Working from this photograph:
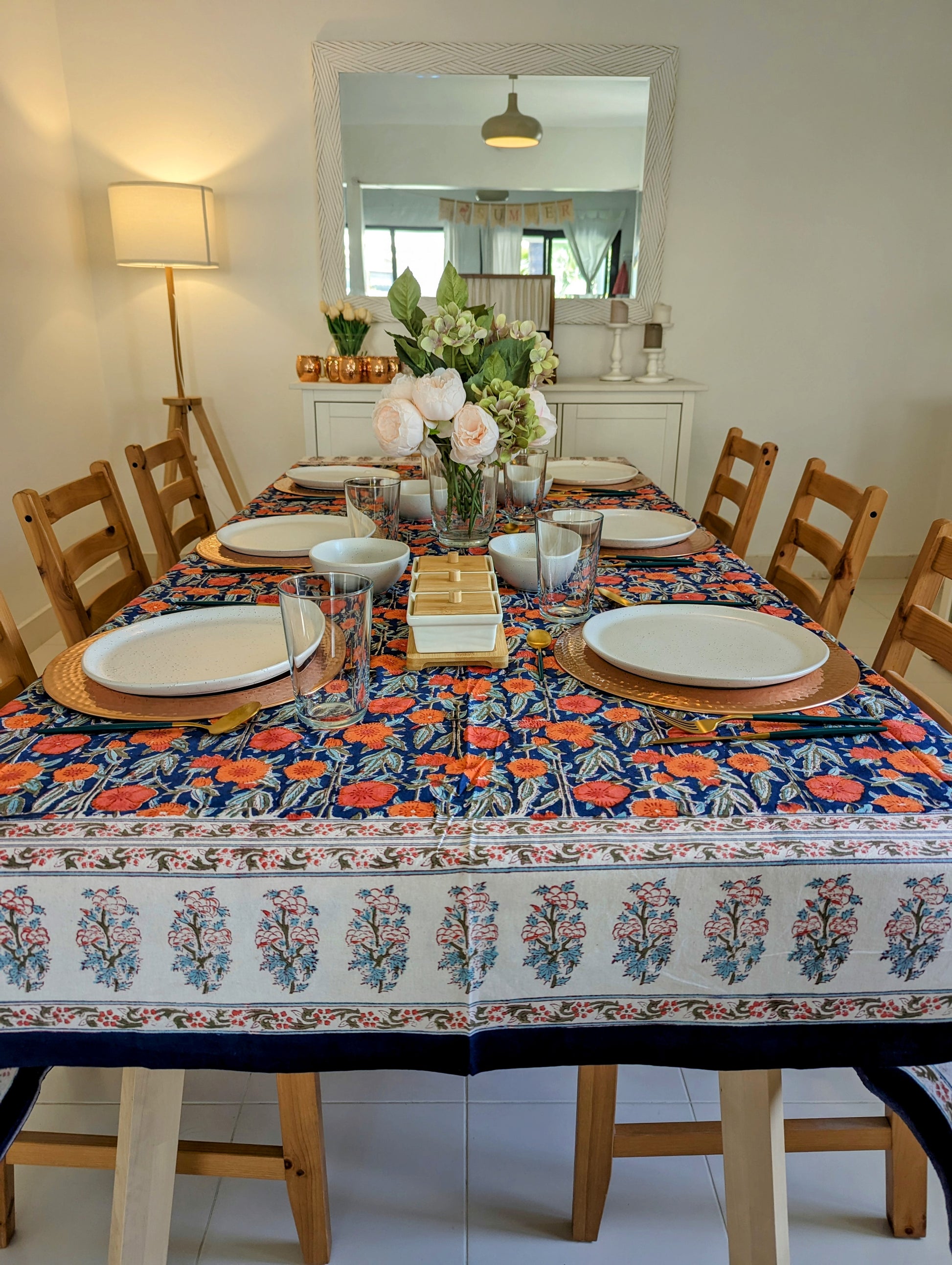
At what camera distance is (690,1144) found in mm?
1164

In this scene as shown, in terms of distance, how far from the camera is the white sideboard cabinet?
332cm

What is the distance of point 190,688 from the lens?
0.97 meters

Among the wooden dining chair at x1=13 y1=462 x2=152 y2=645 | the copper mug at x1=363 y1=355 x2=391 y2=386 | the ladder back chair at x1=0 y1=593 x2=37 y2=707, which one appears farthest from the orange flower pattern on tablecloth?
the copper mug at x1=363 y1=355 x2=391 y2=386

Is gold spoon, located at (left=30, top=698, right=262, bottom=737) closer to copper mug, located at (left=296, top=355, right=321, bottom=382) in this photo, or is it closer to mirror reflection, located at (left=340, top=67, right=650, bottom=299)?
copper mug, located at (left=296, top=355, right=321, bottom=382)

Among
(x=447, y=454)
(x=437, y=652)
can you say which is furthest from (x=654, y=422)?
(x=437, y=652)

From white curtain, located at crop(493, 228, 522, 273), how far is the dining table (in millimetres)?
3148

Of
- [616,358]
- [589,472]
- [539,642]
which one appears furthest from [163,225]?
[539,642]

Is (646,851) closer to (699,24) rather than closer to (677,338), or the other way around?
(677,338)

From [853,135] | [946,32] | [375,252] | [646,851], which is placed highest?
[946,32]

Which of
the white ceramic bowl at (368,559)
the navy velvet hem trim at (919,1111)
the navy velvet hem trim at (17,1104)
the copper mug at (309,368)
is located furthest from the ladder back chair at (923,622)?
the copper mug at (309,368)

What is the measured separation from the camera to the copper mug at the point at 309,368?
3.36 metres

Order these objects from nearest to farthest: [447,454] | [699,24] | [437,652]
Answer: [437,652] → [447,454] → [699,24]

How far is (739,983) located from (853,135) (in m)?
3.73

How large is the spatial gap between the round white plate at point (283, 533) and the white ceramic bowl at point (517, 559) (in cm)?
30
